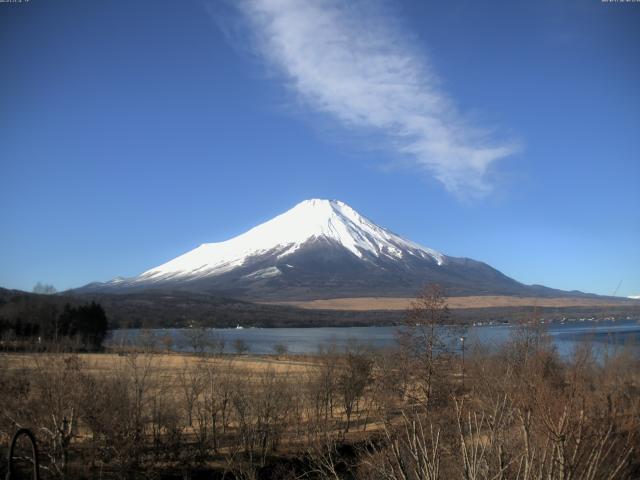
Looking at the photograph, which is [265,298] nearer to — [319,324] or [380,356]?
[319,324]

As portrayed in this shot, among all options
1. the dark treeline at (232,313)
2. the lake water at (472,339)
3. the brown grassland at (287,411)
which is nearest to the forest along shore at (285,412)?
the brown grassland at (287,411)

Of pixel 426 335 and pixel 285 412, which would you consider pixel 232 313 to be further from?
pixel 426 335

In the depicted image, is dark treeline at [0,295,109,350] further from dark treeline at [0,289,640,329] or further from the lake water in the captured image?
dark treeline at [0,289,640,329]

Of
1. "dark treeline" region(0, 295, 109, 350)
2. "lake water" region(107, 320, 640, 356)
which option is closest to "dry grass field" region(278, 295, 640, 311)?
"lake water" region(107, 320, 640, 356)

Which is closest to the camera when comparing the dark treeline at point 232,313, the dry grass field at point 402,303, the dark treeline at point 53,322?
the dark treeline at point 53,322

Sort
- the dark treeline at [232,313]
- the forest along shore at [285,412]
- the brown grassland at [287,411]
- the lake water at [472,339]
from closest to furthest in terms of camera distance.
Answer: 1. the forest along shore at [285,412]
2. the brown grassland at [287,411]
3. the lake water at [472,339]
4. the dark treeline at [232,313]

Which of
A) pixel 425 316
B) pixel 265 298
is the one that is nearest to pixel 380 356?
pixel 425 316

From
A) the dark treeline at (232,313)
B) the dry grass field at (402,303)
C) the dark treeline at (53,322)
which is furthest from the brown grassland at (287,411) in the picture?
the dry grass field at (402,303)

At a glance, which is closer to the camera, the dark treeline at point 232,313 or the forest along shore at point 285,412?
the forest along shore at point 285,412

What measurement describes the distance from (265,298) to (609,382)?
169239mm

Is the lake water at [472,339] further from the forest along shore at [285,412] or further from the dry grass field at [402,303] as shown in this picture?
the dry grass field at [402,303]

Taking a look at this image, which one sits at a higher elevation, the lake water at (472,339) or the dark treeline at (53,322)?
the dark treeline at (53,322)

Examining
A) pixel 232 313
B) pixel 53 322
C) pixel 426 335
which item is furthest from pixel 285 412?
pixel 232 313

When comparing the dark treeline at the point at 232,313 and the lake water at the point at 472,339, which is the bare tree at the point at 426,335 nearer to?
the lake water at the point at 472,339
